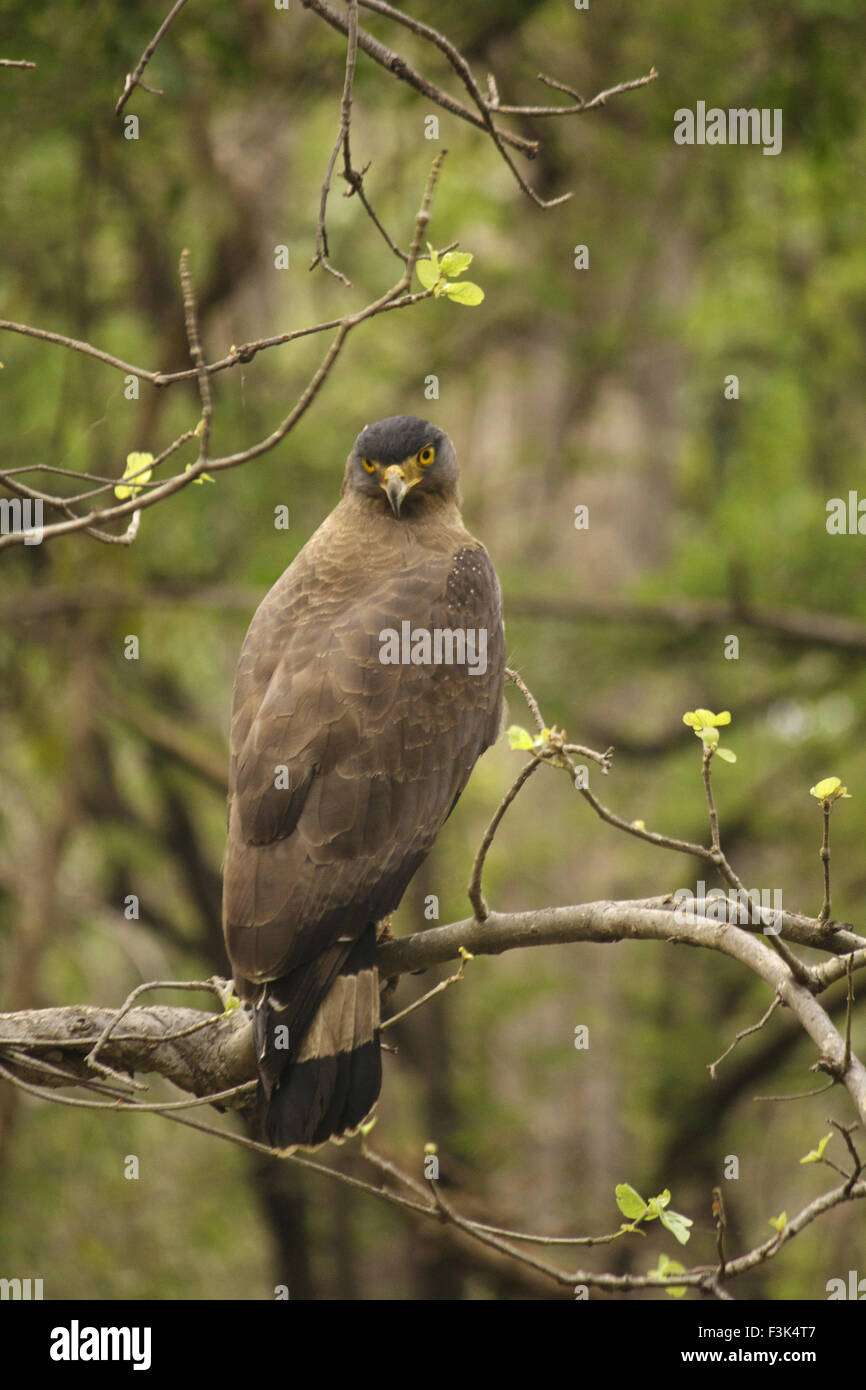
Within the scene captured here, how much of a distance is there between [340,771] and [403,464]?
118cm

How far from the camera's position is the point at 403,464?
15.0ft

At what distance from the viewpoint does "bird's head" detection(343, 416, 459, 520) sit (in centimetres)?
457

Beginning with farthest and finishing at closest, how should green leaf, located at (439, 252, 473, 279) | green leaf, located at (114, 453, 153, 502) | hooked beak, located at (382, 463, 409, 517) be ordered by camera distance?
hooked beak, located at (382, 463, 409, 517)
green leaf, located at (114, 453, 153, 502)
green leaf, located at (439, 252, 473, 279)

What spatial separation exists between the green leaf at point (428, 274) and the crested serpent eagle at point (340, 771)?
4.58ft

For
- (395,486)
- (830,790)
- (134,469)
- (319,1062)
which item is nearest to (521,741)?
(830,790)

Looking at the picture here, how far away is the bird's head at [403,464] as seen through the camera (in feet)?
15.0

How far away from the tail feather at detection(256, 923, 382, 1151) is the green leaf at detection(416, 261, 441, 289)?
5.47ft

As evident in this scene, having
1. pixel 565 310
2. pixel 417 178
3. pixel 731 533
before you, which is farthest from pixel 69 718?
pixel 417 178

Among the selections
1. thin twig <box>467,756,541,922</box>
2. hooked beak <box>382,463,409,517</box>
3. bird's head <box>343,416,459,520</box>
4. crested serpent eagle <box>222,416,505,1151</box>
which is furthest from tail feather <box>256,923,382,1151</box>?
bird's head <box>343,416,459,520</box>

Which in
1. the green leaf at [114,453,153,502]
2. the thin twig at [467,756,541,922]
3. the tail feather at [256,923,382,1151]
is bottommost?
the tail feather at [256,923,382,1151]

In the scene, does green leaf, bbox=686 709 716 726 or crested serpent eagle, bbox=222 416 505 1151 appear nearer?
green leaf, bbox=686 709 716 726

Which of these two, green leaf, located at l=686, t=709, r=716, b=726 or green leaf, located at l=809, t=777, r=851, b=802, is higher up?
green leaf, located at l=686, t=709, r=716, b=726

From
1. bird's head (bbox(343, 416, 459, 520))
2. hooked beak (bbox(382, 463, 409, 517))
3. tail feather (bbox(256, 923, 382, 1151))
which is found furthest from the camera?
bird's head (bbox(343, 416, 459, 520))

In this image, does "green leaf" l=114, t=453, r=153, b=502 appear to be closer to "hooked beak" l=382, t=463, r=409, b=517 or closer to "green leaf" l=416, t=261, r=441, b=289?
"green leaf" l=416, t=261, r=441, b=289
